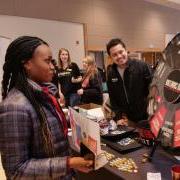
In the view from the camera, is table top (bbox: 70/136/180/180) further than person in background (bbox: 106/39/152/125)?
No

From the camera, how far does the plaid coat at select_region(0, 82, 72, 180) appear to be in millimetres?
917

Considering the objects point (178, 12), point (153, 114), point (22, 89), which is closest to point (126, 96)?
point (153, 114)

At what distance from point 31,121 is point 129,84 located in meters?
1.23

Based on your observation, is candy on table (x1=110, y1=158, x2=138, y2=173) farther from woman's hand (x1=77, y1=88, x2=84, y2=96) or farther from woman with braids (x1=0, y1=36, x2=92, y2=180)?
woman's hand (x1=77, y1=88, x2=84, y2=96)

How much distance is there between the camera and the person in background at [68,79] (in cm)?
380

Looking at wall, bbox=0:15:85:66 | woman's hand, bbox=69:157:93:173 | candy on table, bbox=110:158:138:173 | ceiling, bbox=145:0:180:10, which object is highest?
ceiling, bbox=145:0:180:10

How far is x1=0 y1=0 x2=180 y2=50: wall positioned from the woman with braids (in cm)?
365

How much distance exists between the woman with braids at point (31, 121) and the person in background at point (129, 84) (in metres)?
0.98

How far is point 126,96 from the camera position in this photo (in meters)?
2.06

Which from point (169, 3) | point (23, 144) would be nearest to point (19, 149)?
point (23, 144)

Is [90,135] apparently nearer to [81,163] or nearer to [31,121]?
[81,163]

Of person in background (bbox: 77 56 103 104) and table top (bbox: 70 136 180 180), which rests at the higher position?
person in background (bbox: 77 56 103 104)

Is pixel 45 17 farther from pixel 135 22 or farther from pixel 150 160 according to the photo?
pixel 150 160

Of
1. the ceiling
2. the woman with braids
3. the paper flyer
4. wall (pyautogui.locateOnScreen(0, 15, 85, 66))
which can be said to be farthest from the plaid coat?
the ceiling
